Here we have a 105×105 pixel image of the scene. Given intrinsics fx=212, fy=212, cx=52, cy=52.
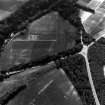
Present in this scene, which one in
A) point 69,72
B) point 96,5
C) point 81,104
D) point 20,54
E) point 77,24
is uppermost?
point 96,5

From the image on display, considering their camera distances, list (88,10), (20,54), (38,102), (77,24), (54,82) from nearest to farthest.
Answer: (38,102)
(54,82)
(20,54)
(77,24)
(88,10)

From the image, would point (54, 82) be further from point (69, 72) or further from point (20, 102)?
point (20, 102)

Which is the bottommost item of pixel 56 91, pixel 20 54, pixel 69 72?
pixel 56 91

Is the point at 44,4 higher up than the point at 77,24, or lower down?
higher up

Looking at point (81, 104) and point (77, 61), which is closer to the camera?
point (81, 104)

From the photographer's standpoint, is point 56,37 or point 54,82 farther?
point 56,37

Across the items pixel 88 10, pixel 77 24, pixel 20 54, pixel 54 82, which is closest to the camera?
pixel 54 82

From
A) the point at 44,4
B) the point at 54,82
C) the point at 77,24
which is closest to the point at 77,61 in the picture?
the point at 54,82

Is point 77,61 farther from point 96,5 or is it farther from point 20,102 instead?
point 96,5

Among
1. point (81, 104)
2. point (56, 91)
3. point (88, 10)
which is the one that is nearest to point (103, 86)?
point (81, 104)
